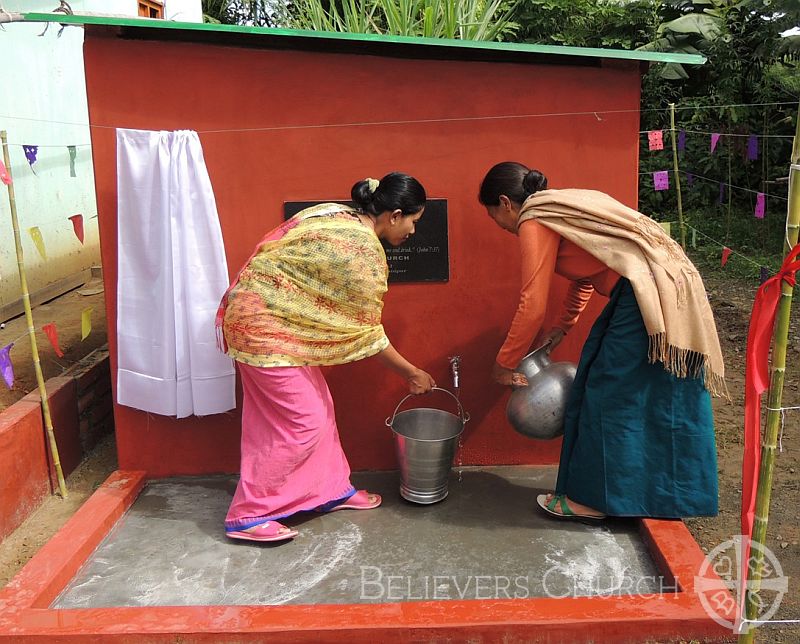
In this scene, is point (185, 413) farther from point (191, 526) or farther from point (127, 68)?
point (127, 68)

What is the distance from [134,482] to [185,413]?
0.52m

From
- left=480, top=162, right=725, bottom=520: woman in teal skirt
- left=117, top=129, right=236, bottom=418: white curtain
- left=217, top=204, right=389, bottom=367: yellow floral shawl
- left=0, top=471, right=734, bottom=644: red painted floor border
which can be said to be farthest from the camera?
left=117, top=129, right=236, bottom=418: white curtain

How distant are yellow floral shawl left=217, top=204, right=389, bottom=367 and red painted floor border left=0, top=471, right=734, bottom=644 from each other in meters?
1.13

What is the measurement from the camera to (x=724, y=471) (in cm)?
474

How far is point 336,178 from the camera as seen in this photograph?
13.4ft

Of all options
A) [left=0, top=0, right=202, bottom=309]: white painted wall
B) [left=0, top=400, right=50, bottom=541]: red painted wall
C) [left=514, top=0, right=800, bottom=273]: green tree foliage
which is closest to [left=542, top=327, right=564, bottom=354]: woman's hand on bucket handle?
[left=0, top=400, right=50, bottom=541]: red painted wall

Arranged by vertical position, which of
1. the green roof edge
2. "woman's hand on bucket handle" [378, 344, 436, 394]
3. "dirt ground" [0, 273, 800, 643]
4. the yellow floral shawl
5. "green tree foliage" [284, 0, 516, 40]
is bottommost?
"dirt ground" [0, 273, 800, 643]

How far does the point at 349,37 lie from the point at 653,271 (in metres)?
1.87

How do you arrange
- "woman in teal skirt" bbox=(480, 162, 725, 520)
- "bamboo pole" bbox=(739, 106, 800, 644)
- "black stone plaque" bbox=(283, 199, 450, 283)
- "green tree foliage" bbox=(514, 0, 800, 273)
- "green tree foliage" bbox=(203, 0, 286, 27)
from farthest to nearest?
"green tree foliage" bbox=(203, 0, 286, 27), "green tree foliage" bbox=(514, 0, 800, 273), "black stone plaque" bbox=(283, 199, 450, 283), "woman in teal skirt" bbox=(480, 162, 725, 520), "bamboo pole" bbox=(739, 106, 800, 644)

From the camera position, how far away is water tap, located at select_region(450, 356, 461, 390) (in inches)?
156

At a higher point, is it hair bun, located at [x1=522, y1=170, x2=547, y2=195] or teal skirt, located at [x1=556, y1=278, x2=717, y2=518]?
hair bun, located at [x1=522, y1=170, x2=547, y2=195]

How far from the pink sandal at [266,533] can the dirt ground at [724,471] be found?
3.96ft

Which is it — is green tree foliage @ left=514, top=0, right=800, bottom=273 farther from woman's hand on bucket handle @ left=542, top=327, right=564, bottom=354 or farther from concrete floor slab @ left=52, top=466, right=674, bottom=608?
concrete floor slab @ left=52, top=466, right=674, bottom=608

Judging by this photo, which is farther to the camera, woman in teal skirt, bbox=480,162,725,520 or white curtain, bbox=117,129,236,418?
white curtain, bbox=117,129,236,418
